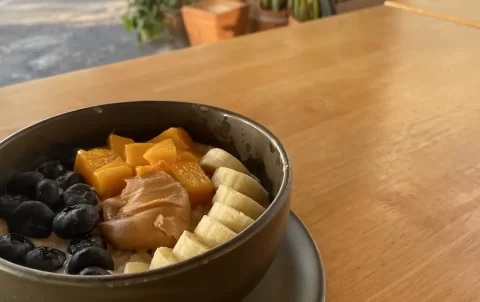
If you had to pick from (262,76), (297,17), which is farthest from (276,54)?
(297,17)

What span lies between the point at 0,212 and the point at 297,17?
1.97 m

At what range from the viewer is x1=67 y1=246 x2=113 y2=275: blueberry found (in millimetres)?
459

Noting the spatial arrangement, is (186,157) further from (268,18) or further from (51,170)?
(268,18)

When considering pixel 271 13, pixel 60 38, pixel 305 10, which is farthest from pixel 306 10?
pixel 60 38

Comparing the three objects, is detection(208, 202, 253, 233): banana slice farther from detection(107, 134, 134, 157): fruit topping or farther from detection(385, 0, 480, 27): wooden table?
detection(385, 0, 480, 27): wooden table

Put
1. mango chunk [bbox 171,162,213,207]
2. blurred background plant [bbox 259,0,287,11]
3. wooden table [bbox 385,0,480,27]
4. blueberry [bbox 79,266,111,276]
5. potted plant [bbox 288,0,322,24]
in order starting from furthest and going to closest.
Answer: blurred background plant [bbox 259,0,287,11] < potted plant [bbox 288,0,322,24] < wooden table [bbox 385,0,480,27] < mango chunk [bbox 171,162,213,207] < blueberry [bbox 79,266,111,276]

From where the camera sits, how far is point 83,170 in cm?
59

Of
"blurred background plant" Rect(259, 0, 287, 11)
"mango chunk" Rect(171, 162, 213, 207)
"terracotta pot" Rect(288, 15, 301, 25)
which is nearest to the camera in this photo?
"mango chunk" Rect(171, 162, 213, 207)

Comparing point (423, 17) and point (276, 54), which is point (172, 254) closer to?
point (276, 54)

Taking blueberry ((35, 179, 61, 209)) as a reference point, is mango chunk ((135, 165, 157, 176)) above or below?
above

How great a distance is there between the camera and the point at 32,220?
509mm

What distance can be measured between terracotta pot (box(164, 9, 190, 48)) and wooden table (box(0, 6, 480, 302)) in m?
1.59

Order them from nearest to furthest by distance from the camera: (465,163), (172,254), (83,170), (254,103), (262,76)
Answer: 1. (172,254)
2. (83,170)
3. (465,163)
4. (254,103)
5. (262,76)

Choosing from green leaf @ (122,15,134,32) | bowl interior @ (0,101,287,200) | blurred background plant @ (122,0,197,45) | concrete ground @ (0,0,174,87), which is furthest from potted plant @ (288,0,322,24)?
bowl interior @ (0,101,287,200)
